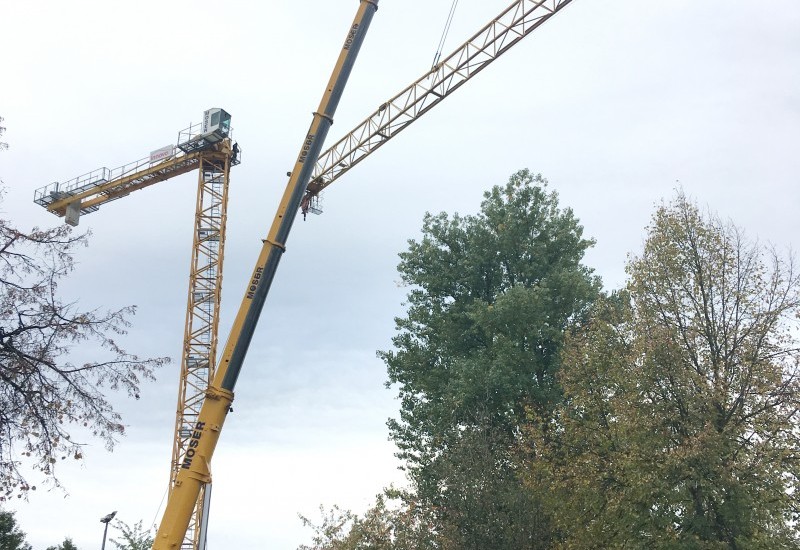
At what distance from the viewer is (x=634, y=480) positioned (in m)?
23.4

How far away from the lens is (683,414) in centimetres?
2409

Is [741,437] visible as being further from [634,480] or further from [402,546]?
[402,546]

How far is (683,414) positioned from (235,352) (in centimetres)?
1464

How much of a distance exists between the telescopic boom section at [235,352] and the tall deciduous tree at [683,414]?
11.8m

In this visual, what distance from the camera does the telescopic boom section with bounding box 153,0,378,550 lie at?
23391 millimetres

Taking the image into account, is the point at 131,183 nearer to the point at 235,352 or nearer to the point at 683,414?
the point at 235,352

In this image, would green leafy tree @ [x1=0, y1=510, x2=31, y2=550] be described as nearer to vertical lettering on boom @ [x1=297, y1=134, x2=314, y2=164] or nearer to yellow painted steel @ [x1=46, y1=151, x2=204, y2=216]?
yellow painted steel @ [x1=46, y1=151, x2=204, y2=216]

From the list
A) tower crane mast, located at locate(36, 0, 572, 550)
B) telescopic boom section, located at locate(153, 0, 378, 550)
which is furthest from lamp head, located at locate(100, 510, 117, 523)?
telescopic boom section, located at locate(153, 0, 378, 550)

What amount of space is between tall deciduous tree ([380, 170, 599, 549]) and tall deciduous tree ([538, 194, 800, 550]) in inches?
121

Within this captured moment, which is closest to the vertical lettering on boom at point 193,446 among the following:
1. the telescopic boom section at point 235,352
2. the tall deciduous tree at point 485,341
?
the telescopic boom section at point 235,352

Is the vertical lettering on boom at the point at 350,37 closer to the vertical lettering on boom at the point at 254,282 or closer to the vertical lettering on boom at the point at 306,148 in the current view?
the vertical lettering on boom at the point at 306,148

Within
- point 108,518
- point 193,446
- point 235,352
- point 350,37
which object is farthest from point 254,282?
point 108,518

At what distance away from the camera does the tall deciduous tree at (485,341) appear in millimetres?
28578

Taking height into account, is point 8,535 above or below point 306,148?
below
